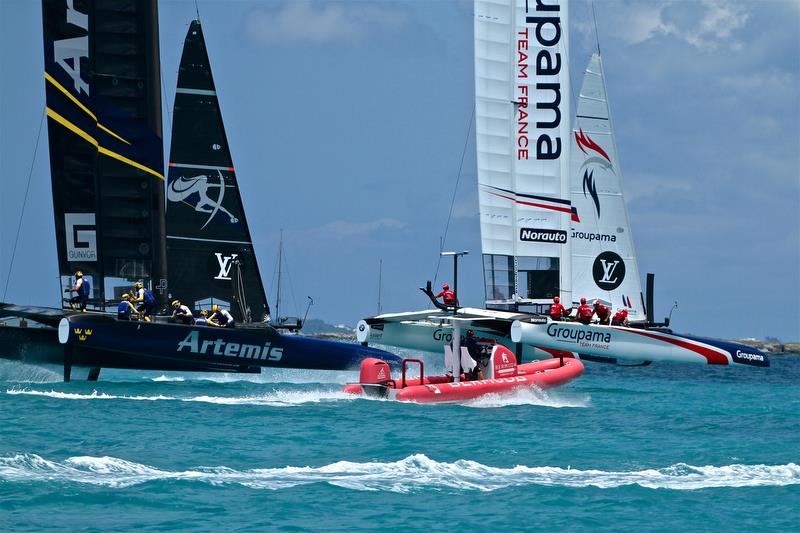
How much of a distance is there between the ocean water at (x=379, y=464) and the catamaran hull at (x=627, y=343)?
2.56m

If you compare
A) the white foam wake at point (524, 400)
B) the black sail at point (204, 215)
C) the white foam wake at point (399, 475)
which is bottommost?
the white foam wake at point (399, 475)

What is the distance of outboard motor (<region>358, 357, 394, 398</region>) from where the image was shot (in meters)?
25.4

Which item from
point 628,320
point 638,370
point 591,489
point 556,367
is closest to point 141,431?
point 591,489

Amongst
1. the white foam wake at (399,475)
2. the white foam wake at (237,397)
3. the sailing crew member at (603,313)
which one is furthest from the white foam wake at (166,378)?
the white foam wake at (399,475)

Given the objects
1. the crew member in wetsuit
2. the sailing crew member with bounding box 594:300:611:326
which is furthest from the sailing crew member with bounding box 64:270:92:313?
the sailing crew member with bounding box 594:300:611:326

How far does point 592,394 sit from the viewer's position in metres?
33.1

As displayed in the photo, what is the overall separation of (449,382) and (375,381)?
1.87 meters

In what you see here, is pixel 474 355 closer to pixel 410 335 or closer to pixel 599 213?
pixel 410 335

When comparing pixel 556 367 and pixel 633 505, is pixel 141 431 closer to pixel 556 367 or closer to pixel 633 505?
pixel 633 505

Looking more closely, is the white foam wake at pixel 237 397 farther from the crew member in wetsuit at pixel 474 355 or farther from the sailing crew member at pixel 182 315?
the crew member in wetsuit at pixel 474 355

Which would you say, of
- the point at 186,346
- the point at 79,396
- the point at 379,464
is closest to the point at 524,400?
the point at 186,346

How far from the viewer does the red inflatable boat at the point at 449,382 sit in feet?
83.3

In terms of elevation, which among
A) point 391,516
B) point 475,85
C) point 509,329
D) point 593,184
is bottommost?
point 391,516

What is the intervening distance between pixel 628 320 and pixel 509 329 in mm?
5543
